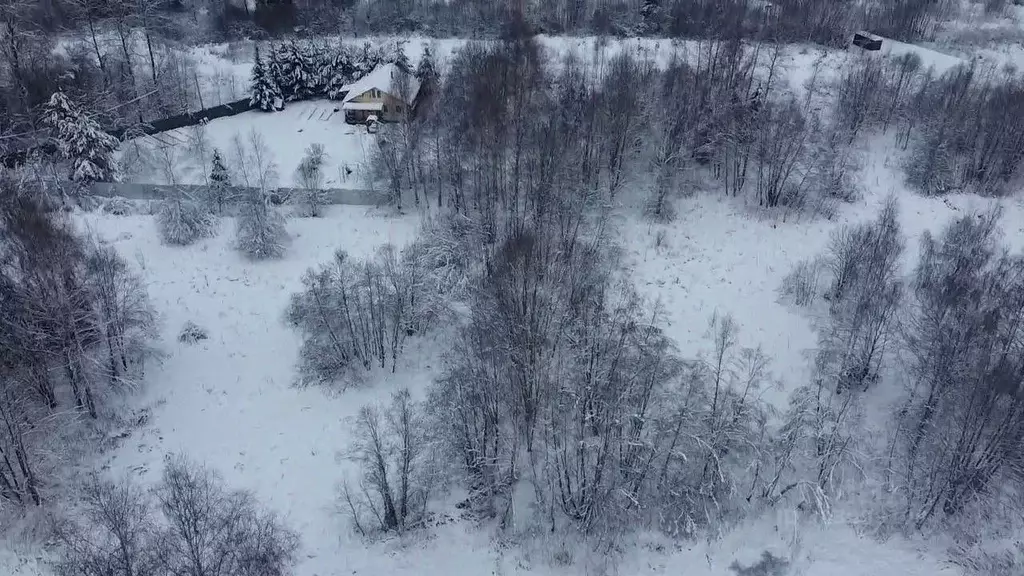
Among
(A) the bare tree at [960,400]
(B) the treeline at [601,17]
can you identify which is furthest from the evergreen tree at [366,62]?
(A) the bare tree at [960,400]

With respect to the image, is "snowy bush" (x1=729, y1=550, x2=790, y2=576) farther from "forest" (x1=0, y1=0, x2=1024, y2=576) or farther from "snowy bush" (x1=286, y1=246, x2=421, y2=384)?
"snowy bush" (x1=286, y1=246, x2=421, y2=384)

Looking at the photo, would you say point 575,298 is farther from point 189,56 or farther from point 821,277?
point 189,56

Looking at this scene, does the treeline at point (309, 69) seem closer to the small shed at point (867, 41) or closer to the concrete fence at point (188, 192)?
the concrete fence at point (188, 192)

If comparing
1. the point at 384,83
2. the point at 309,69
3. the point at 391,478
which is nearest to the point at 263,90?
the point at 309,69

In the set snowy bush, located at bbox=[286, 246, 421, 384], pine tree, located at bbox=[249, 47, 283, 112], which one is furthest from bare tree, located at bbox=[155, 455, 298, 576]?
pine tree, located at bbox=[249, 47, 283, 112]

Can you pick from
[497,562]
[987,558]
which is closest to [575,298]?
[497,562]

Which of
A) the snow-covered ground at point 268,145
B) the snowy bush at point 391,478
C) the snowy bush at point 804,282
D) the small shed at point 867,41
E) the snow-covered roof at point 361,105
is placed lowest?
the snowy bush at point 391,478
